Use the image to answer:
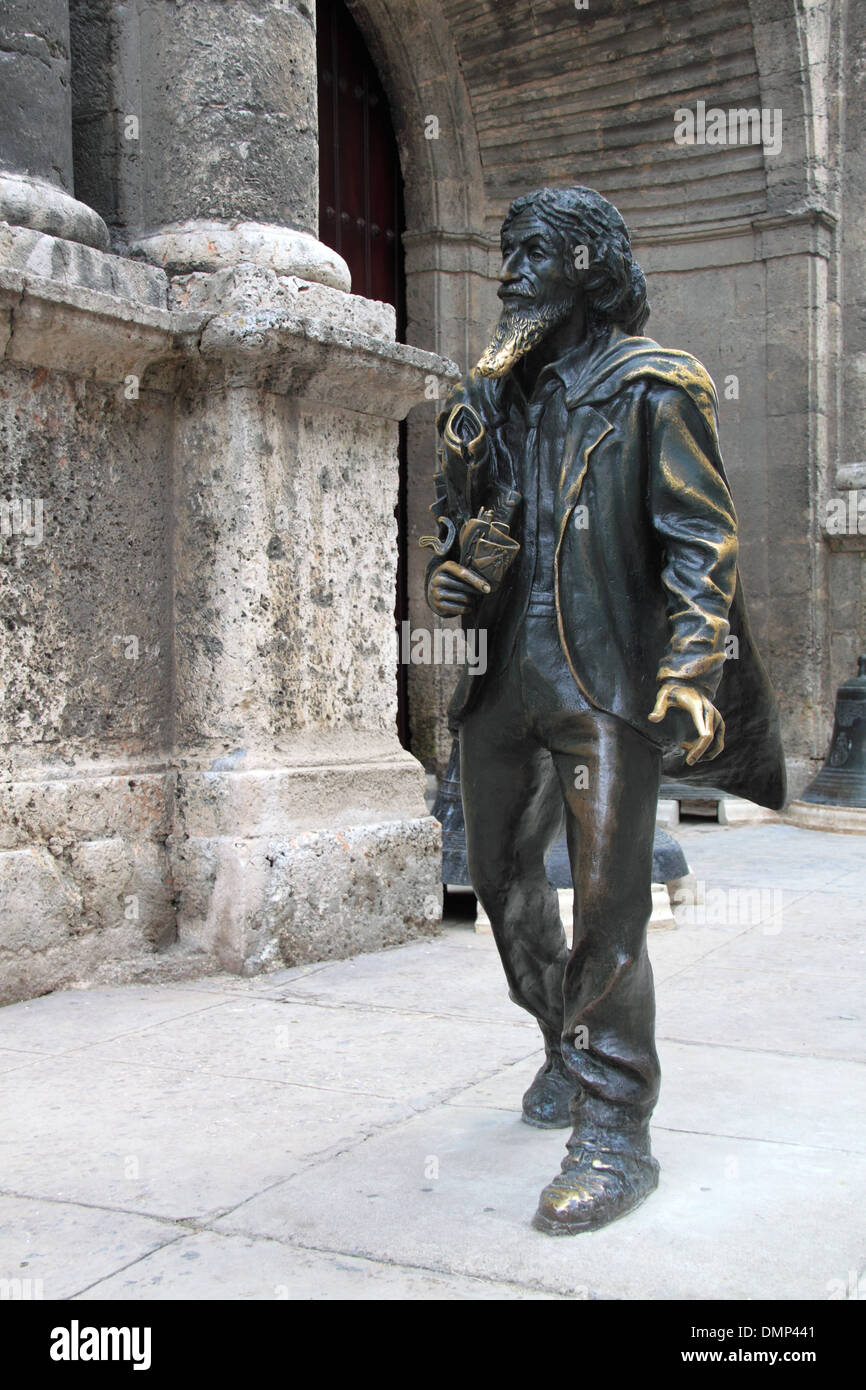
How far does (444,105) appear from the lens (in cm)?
887

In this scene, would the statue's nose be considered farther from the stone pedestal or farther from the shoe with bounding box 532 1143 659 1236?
the stone pedestal

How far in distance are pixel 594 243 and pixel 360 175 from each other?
6320mm

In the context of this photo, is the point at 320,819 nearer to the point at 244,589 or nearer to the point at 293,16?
the point at 244,589

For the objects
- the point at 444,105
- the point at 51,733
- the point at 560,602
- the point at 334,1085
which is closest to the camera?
the point at 560,602

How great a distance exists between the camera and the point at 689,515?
2.69m

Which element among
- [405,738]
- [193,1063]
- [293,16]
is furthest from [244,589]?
[405,738]

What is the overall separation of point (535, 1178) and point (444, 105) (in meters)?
7.69

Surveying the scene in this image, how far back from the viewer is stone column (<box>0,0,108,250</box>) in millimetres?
4449

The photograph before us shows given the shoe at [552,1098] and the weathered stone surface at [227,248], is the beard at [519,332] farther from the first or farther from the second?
the weathered stone surface at [227,248]

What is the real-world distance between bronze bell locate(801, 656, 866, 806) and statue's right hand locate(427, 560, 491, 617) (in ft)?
19.8

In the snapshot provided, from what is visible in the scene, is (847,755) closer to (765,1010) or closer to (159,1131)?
(765,1010)

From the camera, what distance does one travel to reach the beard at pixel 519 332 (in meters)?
2.79

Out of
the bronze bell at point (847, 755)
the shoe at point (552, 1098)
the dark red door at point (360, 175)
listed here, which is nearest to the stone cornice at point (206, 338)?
the shoe at point (552, 1098)

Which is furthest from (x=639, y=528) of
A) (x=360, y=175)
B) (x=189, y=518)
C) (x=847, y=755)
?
(x=360, y=175)
